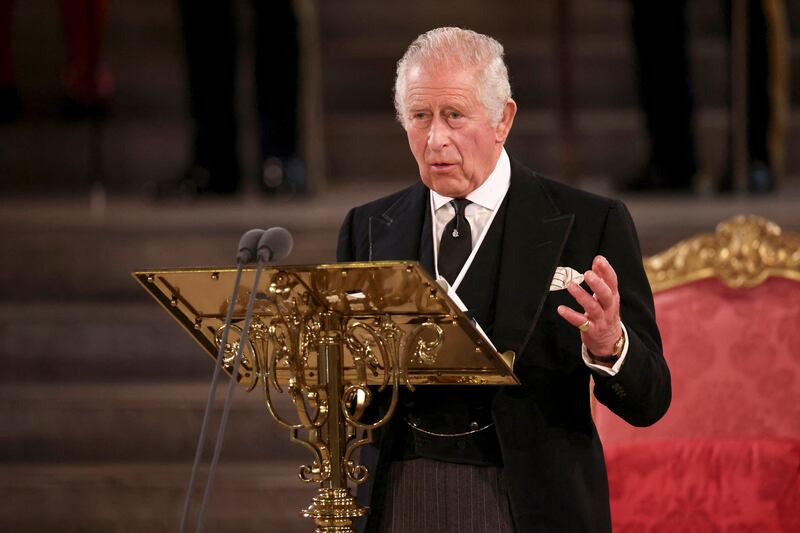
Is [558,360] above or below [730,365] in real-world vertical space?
above

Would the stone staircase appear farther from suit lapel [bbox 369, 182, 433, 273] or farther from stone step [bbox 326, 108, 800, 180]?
suit lapel [bbox 369, 182, 433, 273]

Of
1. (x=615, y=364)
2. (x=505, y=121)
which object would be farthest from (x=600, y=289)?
(x=505, y=121)

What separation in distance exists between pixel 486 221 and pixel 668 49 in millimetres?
3458

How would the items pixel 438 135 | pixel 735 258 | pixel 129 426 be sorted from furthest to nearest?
pixel 129 426
pixel 735 258
pixel 438 135

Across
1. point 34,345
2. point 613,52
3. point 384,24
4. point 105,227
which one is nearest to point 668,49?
point 613,52

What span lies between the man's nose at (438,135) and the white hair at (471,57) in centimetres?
6

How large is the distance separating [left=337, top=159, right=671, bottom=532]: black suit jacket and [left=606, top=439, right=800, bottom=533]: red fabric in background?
56 cm

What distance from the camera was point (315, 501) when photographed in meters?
1.80

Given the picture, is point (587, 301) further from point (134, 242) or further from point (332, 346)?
point (134, 242)

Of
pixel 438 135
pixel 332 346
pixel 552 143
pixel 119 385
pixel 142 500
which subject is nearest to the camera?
pixel 332 346

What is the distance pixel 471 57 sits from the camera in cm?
192

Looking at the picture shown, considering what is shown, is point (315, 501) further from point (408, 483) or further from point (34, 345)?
point (34, 345)

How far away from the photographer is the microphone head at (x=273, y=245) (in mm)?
1669

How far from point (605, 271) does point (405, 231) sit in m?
0.45
